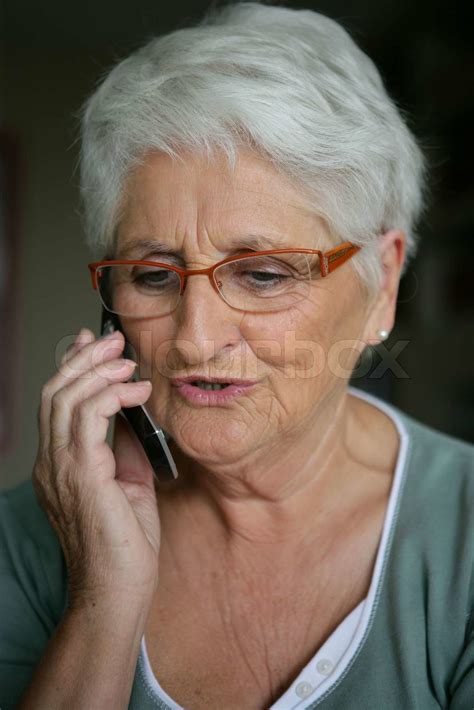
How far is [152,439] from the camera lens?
150 cm

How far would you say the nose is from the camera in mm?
1360

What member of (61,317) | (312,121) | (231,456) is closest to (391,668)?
(231,456)

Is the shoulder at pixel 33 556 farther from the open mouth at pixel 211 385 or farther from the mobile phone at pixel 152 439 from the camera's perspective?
the open mouth at pixel 211 385

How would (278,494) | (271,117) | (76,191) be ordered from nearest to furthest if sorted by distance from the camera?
(271,117), (278,494), (76,191)

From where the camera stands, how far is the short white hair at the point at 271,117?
4.45 feet

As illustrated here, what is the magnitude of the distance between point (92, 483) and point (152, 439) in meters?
0.16

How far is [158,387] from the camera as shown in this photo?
4.91 feet

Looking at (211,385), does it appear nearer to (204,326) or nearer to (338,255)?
(204,326)

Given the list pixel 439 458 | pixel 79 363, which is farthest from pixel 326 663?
pixel 79 363

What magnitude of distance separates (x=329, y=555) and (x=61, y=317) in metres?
3.95

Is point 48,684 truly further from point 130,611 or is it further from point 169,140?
point 169,140

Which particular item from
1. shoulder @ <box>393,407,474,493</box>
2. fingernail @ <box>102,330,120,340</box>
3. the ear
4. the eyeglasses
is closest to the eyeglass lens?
the eyeglasses

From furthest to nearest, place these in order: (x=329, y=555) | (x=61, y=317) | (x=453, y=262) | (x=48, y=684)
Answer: (x=61, y=317)
(x=453, y=262)
(x=329, y=555)
(x=48, y=684)

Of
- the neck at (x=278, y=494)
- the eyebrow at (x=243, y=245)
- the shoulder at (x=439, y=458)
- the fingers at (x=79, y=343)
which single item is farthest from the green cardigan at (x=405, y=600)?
the eyebrow at (x=243, y=245)
